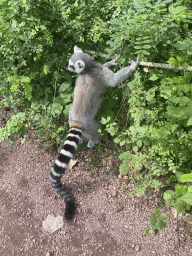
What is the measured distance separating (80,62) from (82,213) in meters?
2.49

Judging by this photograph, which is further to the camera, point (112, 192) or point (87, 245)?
point (112, 192)

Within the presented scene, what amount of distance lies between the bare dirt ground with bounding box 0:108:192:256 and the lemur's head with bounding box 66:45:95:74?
152 cm

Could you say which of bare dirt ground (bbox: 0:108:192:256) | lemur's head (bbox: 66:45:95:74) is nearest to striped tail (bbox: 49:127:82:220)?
bare dirt ground (bbox: 0:108:192:256)

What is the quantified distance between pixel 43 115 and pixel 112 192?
1841mm

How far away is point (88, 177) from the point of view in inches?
136

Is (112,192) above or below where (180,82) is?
below

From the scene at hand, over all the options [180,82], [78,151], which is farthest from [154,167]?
[78,151]

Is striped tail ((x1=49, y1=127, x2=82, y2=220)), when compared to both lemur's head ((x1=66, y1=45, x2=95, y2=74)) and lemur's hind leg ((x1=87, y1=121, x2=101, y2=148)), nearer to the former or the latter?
lemur's hind leg ((x1=87, y1=121, x2=101, y2=148))

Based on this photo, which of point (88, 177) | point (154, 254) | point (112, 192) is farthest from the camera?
point (88, 177)

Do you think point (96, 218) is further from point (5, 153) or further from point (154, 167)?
point (5, 153)

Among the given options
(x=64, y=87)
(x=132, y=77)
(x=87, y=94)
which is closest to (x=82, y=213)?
(x=87, y=94)

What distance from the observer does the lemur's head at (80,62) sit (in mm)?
2684

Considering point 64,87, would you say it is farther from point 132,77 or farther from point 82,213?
point 82,213

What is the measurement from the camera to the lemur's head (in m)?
2.68
